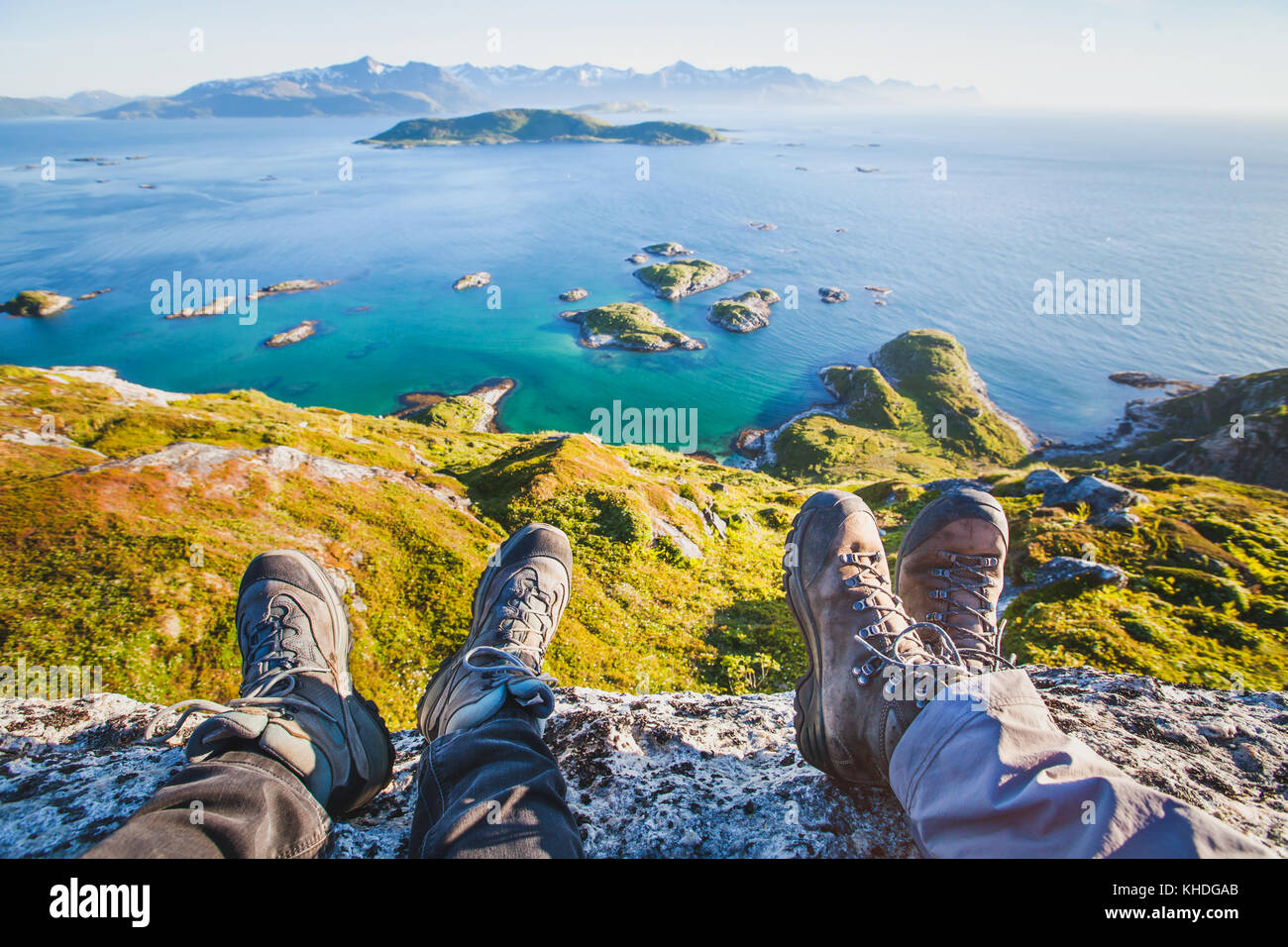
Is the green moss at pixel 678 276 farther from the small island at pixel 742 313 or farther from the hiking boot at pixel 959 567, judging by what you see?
the hiking boot at pixel 959 567

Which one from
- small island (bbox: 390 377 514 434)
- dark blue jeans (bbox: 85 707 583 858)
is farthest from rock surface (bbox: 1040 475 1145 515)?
small island (bbox: 390 377 514 434)

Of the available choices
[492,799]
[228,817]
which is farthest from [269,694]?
[492,799]

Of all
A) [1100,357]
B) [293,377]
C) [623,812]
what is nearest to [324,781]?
[623,812]

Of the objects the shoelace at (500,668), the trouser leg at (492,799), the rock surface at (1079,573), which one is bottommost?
the rock surface at (1079,573)

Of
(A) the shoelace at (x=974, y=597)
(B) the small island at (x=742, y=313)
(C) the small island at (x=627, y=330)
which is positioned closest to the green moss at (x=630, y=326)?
(C) the small island at (x=627, y=330)

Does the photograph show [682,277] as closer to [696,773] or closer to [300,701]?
[696,773]

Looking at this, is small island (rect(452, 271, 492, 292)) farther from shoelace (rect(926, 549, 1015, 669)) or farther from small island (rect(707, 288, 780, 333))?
shoelace (rect(926, 549, 1015, 669))
